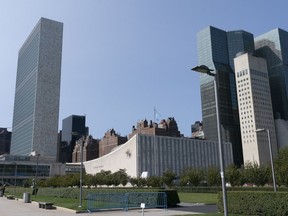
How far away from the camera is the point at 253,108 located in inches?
7407

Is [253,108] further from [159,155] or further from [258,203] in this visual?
[258,203]

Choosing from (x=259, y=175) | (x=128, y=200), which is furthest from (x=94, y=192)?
(x=259, y=175)

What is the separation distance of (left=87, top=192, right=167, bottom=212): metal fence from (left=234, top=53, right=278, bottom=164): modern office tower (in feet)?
531

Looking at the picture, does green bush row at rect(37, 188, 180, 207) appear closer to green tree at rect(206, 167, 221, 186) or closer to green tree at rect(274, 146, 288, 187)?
green tree at rect(274, 146, 288, 187)

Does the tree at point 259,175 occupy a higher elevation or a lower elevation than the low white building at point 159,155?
lower

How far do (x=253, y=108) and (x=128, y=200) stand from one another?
554 ft

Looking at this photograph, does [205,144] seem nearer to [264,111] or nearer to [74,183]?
[264,111]

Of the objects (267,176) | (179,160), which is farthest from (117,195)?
(179,160)

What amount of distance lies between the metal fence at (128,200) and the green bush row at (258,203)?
785cm

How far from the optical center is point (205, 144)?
602ft

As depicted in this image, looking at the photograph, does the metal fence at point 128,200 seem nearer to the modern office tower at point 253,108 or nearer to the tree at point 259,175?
the tree at point 259,175

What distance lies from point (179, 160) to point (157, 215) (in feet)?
496

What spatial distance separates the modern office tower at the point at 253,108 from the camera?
184 meters

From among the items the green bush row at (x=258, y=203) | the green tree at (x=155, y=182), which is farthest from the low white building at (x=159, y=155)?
the green bush row at (x=258, y=203)
